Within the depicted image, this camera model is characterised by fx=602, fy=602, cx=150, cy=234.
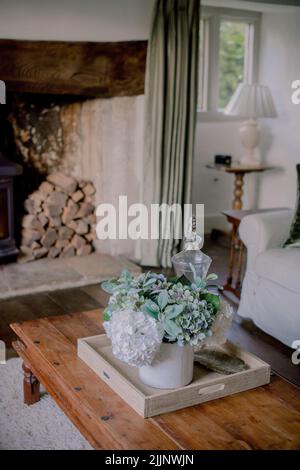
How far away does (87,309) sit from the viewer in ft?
11.5

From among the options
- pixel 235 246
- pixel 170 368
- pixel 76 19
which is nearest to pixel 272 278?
pixel 235 246

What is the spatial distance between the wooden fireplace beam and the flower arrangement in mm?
2304

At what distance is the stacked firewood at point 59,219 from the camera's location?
421cm

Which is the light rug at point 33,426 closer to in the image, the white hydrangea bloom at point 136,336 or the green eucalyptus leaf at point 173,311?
the white hydrangea bloom at point 136,336

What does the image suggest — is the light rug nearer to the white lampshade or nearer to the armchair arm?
the armchair arm

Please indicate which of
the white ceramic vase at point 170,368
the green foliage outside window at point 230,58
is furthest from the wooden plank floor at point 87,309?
the green foliage outside window at point 230,58

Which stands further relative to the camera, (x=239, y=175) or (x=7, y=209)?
(x=239, y=175)

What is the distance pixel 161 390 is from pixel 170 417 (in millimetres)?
130

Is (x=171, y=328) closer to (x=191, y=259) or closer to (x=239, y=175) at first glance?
(x=191, y=259)

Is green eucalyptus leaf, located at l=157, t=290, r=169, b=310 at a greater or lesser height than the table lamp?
lesser

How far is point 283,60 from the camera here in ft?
15.9

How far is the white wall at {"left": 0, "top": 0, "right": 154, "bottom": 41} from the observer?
142 inches

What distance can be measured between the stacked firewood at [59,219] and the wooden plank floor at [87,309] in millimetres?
566

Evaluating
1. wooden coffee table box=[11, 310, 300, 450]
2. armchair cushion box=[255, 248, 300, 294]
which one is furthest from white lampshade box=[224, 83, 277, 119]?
wooden coffee table box=[11, 310, 300, 450]
